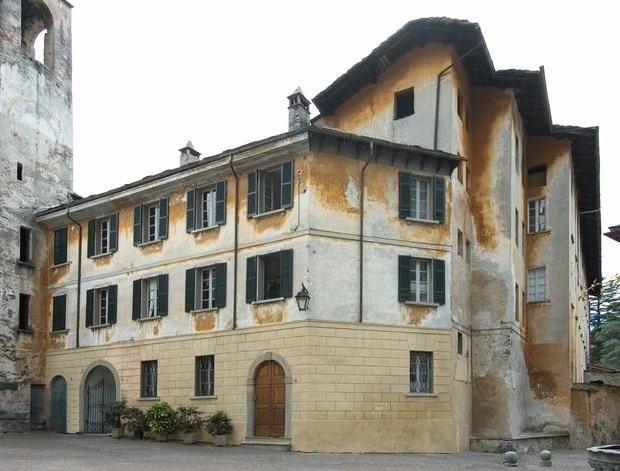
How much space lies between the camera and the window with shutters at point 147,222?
27.4 metres

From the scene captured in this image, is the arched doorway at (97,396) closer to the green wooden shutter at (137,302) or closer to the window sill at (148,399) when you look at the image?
the window sill at (148,399)

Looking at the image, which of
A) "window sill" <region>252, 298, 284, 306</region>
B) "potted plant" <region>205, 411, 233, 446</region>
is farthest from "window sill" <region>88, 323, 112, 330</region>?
"window sill" <region>252, 298, 284, 306</region>

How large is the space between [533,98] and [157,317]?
15699mm

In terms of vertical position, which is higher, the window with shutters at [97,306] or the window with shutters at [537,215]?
the window with shutters at [537,215]

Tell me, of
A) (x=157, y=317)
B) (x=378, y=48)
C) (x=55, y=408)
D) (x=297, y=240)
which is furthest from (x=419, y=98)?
(x=55, y=408)

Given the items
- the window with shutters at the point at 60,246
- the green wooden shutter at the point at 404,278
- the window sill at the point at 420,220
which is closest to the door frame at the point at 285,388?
the green wooden shutter at the point at 404,278

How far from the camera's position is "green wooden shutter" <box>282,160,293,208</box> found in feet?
76.2

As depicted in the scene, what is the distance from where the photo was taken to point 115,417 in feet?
86.6

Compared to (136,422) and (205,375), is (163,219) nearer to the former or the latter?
(205,375)

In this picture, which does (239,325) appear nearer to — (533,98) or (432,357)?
(432,357)

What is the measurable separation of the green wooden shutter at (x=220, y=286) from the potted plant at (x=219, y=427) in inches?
137

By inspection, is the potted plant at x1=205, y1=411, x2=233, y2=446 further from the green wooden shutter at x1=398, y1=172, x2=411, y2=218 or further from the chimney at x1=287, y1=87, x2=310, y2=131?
the chimney at x1=287, y1=87, x2=310, y2=131

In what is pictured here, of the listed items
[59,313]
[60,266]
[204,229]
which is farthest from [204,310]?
[60,266]

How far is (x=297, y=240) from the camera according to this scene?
22.8 metres
